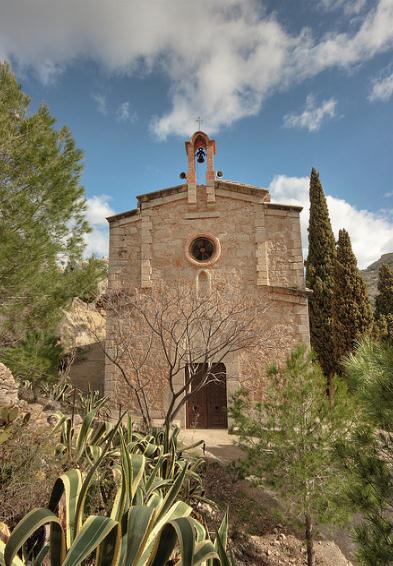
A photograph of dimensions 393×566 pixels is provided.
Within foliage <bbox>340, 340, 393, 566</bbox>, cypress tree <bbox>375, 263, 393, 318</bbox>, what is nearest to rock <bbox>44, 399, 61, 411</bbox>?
foliage <bbox>340, 340, 393, 566</bbox>

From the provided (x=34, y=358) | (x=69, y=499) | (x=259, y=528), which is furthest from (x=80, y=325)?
(x=69, y=499)

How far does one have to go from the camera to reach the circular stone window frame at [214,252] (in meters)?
9.46

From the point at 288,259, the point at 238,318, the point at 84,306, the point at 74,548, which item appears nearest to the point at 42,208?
the point at 238,318

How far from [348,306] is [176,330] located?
7211 mm

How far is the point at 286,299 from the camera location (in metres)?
8.98

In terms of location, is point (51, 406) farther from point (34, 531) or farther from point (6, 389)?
point (34, 531)

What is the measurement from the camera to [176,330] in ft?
27.6

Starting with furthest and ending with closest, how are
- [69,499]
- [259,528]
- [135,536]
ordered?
[259,528]
[69,499]
[135,536]

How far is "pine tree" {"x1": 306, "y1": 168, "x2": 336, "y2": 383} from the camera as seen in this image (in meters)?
13.2

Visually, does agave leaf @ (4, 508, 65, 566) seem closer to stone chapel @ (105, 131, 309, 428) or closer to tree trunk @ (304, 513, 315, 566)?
tree trunk @ (304, 513, 315, 566)

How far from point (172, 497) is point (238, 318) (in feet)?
16.6

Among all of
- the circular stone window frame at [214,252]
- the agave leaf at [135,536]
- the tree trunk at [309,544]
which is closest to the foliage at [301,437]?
the tree trunk at [309,544]

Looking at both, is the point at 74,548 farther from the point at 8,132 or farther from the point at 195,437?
the point at 8,132

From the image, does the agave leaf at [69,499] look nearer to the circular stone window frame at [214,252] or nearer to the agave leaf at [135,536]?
the agave leaf at [135,536]
